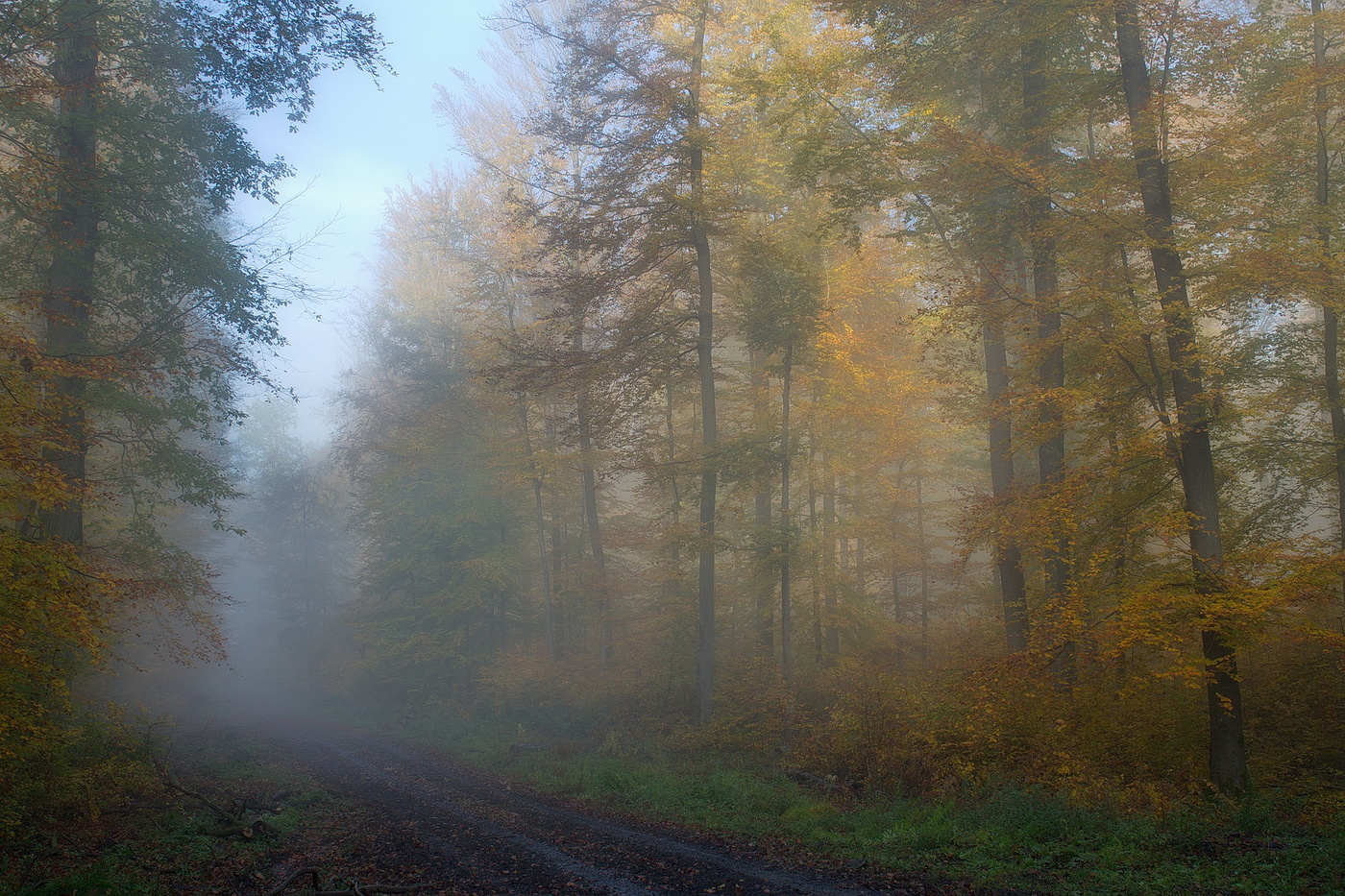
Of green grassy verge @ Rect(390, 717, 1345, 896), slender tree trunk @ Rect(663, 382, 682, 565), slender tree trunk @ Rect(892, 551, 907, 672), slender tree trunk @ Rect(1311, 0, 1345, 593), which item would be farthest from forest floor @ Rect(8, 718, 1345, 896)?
slender tree trunk @ Rect(1311, 0, 1345, 593)

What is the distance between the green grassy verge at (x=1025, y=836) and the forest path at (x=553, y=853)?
0.58m

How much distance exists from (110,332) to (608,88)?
33.6 feet

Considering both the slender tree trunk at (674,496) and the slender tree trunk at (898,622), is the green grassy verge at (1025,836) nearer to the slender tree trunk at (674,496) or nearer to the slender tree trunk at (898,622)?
the slender tree trunk at (674,496)

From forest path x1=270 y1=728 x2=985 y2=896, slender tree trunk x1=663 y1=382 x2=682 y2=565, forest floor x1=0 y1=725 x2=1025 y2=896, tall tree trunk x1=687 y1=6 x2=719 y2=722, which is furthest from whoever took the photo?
slender tree trunk x1=663 y1=382 x2=682 y2=565

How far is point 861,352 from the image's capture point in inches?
685

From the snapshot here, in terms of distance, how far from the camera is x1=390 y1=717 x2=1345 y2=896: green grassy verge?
594 centimetres

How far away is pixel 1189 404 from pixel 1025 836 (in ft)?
19.2

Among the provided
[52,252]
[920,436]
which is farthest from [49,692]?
[920,436]

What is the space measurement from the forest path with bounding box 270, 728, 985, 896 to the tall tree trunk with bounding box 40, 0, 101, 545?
23.1ft

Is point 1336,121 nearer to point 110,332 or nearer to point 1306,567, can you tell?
point 1306,567

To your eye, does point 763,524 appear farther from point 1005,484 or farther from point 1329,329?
point 1329,329

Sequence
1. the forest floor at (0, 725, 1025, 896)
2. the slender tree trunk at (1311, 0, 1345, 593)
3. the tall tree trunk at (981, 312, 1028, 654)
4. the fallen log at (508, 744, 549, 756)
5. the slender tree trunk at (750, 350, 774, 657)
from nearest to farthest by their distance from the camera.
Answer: the forest floor at (0, 725, 1025, 896) → the slender tree trunk at (1311, 0, 1345, 593) → the tall tree trunk at (981, 312, 1028, 654) → the fallen log at (508, 744, 549, 756) → the slender tree trunk at (750, 350, 774, 657)

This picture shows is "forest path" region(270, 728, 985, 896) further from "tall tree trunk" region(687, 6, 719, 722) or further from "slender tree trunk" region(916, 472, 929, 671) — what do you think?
"slender tree trunk" region(916, 472, 929, 671)

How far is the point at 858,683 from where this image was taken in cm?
1271
